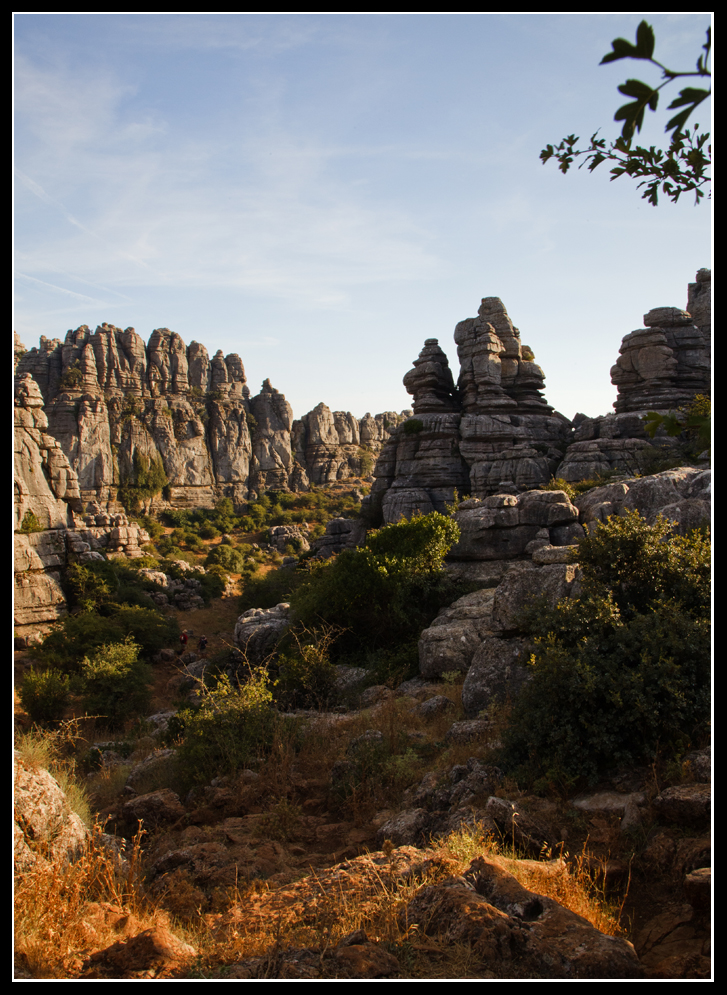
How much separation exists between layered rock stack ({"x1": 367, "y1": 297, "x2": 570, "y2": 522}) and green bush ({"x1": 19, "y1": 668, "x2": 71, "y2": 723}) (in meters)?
22.1

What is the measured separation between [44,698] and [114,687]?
1715 mm

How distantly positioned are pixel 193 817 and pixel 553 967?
452 cm

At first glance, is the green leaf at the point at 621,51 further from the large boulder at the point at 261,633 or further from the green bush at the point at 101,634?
the green bush at the point at 101,634

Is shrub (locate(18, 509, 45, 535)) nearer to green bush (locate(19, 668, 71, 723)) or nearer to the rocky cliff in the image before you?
green bush (locate(19, 668, 71, 723))

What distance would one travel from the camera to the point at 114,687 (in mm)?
15633

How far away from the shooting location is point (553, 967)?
9.77 ft

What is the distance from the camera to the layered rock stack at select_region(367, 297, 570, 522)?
115ft

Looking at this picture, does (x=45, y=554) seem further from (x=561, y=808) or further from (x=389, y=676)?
(x=561, y=808)

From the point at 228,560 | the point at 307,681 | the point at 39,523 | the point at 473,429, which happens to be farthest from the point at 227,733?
the point at 228,560

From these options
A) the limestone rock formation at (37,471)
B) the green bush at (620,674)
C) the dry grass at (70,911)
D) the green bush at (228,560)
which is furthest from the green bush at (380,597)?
the green bush at (228,560)

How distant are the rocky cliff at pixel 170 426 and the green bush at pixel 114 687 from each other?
43.9 meters

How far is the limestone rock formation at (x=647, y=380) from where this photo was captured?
105 ft

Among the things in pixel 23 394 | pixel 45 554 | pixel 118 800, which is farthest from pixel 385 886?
pixel 23 394

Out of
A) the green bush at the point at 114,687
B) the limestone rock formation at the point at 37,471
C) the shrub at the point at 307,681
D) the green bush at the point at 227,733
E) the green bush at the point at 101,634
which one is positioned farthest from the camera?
the limestone rock formation at the point at 37,471
